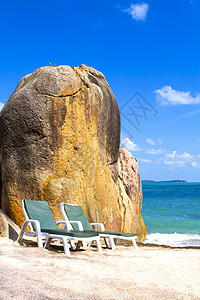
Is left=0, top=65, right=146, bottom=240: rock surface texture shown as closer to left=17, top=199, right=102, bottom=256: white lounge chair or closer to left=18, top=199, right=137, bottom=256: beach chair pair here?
left=18, top=199, right=137, bottom=256: beach chair pair

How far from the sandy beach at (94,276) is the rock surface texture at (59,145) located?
10.4ft

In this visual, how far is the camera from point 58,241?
7426mm

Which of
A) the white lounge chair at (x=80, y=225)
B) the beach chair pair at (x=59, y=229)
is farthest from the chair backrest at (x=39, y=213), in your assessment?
the white lounge chair at (x=80, y=225)

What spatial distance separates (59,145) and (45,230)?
3600 mm

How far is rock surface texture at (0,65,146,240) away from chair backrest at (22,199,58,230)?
1.65m

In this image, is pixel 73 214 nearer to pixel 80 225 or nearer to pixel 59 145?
pixel 80 225

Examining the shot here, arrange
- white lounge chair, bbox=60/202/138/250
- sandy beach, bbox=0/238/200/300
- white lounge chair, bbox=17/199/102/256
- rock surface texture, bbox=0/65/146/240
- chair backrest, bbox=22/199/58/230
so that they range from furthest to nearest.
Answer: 1. rock surface texture, bbox=0/65/146/240
2. white lounge chair, bbox=60/202/138/250
3. chair backrest, bbox=22/199/58/230
4. white lounge chair, bbox=17/199/102/256
5. sandy beach, bbox=0/238/200/300

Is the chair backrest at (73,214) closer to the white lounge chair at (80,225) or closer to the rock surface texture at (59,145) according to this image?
the white lounge chair at (80,225)

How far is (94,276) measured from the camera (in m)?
4.13

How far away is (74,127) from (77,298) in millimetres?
6991

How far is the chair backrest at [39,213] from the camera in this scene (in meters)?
6.80

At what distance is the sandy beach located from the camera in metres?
3.38

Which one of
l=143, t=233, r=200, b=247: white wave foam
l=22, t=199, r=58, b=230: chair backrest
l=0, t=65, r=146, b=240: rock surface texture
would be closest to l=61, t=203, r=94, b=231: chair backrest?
l=22, t=199, r=58, b=230: chair backrest

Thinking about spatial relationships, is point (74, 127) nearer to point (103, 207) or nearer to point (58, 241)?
point (103, 207)
